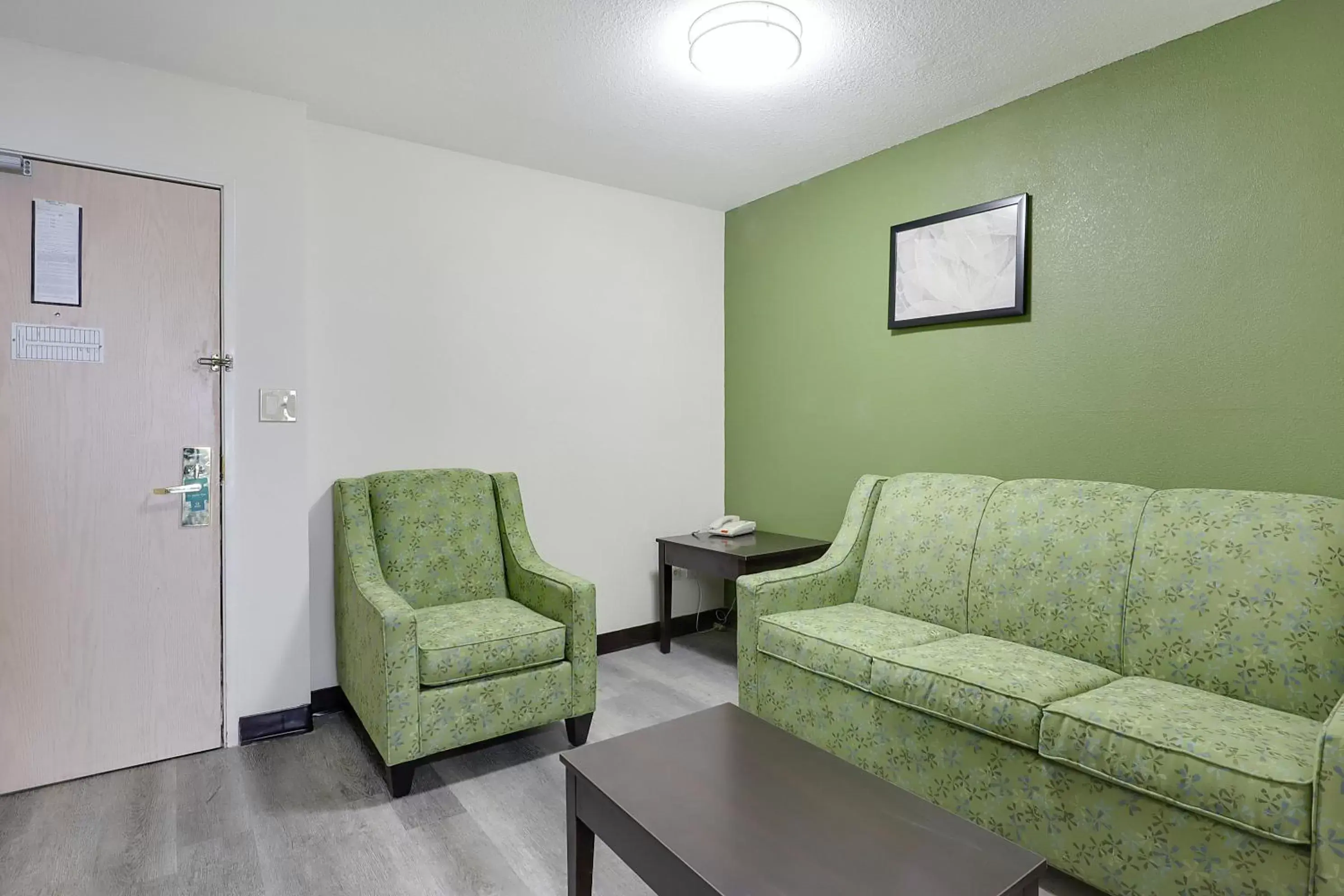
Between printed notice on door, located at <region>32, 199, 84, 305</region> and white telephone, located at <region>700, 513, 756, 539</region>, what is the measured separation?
279 cm

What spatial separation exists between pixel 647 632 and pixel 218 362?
242 centimetres

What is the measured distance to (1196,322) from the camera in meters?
2.29

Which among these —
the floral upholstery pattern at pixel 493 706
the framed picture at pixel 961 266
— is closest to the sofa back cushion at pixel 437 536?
the floral upholstery pattern at pixel 493 706

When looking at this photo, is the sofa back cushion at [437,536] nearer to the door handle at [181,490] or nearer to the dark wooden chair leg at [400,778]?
the door handle at [181,490]

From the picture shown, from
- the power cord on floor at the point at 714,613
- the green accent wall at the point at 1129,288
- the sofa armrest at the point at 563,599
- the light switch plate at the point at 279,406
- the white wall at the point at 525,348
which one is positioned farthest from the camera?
the power cord on floor at the point at 714,613

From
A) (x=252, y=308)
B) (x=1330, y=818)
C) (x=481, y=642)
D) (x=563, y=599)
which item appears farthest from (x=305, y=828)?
(x=1330, y=818)

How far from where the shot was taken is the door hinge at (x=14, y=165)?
2.22m

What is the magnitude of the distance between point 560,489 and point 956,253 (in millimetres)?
2124

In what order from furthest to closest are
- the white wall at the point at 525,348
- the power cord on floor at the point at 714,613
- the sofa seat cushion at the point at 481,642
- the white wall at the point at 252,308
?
the power cord on floor at the point at 714,613
the white wall at the point at 525,348
the white wall at the point at 252,308
the sofa seat cushion at the point at 481,642

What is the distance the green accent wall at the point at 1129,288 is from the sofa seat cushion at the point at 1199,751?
2.76ft

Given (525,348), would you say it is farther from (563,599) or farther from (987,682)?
(987,682)

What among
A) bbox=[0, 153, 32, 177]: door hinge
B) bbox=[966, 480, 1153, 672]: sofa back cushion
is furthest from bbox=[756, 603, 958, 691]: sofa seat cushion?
bbox=[0, 153, 32, 177]: door hinge

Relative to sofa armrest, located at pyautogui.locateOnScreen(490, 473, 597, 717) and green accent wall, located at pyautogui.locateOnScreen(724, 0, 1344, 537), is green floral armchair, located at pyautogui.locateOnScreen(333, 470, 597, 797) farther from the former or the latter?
green accent wall, located at pyautogui.locateOnScreen(724, 0, 1344, 537)

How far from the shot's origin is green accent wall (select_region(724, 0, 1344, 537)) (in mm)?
2078
